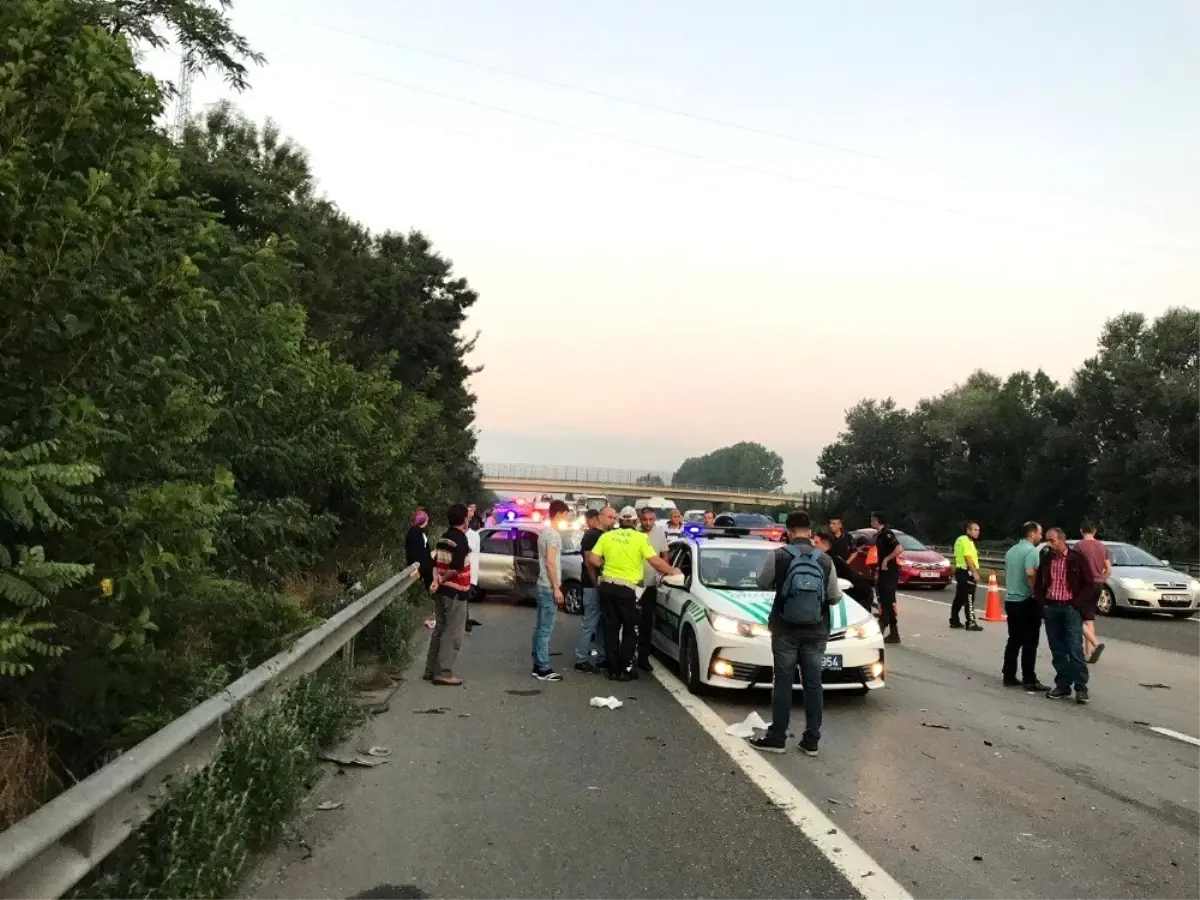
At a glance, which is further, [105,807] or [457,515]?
[457,515]

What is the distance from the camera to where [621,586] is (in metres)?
10.3

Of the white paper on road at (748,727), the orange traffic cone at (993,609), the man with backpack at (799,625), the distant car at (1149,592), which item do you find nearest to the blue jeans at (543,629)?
the white paper on road at (748,727)

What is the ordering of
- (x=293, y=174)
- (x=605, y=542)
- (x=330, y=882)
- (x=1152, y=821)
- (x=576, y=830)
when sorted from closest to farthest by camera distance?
(x=330, y=882) → (x=576, y=830) → (x=1152, y=821) → (x=605, y=542) → (x=293, y=174)

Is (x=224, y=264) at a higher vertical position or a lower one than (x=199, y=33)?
lower

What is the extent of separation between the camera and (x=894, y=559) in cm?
1446

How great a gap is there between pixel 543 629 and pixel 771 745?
3.78 m

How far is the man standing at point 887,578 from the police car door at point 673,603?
3.82 m

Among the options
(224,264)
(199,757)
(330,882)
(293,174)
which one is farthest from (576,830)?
(293,174)

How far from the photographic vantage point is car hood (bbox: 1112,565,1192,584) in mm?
18688

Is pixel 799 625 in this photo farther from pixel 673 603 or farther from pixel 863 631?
pixel 673 603

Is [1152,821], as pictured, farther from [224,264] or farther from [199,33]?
[199,33]

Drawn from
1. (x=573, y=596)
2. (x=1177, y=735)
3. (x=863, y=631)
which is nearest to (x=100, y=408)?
(x=863, y=631)

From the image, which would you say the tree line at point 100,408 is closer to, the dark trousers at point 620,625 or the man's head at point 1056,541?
the dark trousers at point 620,625

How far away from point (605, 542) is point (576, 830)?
537 centimetres
